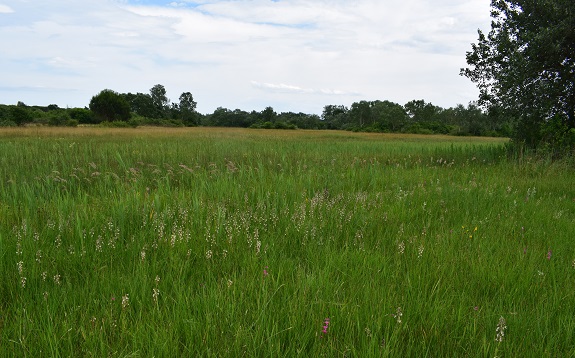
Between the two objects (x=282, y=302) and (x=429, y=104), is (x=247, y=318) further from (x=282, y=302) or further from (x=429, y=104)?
(x=429, y=104)

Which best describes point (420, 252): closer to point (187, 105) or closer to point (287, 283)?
point (287, 283)

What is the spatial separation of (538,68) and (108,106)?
7022cm

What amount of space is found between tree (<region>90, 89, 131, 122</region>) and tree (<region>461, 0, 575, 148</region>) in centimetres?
6775

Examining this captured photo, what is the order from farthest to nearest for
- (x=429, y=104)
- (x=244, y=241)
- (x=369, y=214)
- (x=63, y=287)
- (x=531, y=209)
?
(x=429, y=104) < (x=531, y=209) < (x=369, y=214) < (x=244, y=241) < (x=63, y=287)

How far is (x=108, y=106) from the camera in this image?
65.6 meters

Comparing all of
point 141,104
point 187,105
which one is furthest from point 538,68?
point 187,105

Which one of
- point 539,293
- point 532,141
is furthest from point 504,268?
point 532,141

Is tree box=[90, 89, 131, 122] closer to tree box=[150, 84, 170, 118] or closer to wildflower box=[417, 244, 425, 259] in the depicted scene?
tree box=[150, 84, 170, 118]

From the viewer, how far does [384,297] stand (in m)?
Result: 2.06

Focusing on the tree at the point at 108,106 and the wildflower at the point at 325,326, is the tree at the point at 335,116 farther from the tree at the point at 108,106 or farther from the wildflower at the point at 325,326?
the wildflower at the point at 325,326

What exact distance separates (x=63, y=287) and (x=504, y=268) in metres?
3.11

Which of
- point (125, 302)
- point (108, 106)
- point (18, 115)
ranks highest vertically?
point (108, 106)

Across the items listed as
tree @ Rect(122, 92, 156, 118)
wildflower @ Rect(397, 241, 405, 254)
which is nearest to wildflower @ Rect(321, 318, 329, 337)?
wildflower @ Rect(397, 241, 405, 254)

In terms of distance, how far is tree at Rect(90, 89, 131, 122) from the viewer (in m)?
65.8
